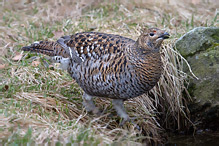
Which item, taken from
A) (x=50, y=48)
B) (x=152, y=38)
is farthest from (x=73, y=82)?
(x=152, y=38)

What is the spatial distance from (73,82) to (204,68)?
2177 mm

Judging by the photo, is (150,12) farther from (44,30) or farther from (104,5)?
(44,30)

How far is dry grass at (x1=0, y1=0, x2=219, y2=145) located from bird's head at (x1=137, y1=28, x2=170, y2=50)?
113 centimetres

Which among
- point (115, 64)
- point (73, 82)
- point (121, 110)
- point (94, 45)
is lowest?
point (121, 110)

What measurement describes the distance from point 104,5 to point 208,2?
2.96 metres

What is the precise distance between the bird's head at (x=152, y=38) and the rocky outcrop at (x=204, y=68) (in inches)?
58.2

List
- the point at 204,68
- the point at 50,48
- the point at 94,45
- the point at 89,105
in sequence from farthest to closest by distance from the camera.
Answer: the point at 204,68 < the point at 50,48 < the point at 89,105 < the point at 94,45

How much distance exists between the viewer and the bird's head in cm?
438

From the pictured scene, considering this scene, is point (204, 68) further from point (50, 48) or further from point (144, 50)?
point (50, 48)

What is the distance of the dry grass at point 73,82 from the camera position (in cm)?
413

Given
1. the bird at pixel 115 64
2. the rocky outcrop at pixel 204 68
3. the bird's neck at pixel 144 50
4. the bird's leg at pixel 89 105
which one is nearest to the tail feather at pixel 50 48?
the bird at pixel 115 64

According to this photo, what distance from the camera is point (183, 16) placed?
7785 mm

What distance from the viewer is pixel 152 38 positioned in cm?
442

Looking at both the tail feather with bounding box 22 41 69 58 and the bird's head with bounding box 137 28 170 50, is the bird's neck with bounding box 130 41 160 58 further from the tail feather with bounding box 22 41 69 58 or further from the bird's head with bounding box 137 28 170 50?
the tail feather with bounding box 22 41 69 58
